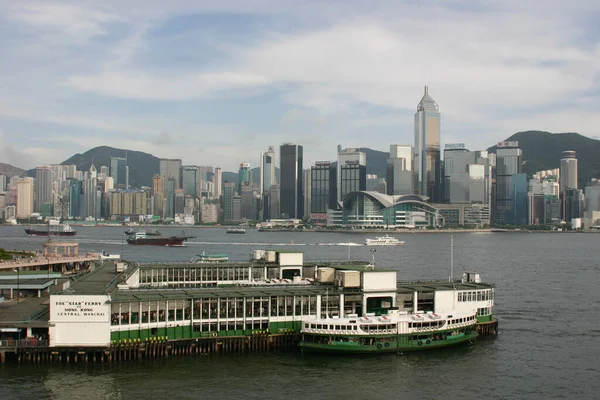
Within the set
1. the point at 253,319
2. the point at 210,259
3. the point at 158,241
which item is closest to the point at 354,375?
the point at 253,319

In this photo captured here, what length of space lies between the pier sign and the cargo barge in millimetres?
47

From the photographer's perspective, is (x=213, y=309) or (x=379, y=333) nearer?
(x=379, y=333)

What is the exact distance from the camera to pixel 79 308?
3297 centimetres

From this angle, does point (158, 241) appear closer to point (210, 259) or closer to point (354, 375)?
point (210, 259)

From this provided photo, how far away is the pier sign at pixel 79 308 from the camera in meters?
32.8

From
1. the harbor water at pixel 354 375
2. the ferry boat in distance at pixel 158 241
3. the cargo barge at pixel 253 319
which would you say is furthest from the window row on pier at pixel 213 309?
the ferry boat in distance at pixel 158 241

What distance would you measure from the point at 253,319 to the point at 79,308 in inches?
359

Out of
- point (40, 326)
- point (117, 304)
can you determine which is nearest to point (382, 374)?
point (117, 304)

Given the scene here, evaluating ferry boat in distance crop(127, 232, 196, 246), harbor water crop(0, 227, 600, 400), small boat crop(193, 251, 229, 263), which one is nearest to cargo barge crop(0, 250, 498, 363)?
harbor water crop(0, 227, 600, 400)

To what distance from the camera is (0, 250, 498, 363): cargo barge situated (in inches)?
1302

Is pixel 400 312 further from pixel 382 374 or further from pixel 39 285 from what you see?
pixel 39 285

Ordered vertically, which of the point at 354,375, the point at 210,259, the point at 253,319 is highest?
the point at 210,259

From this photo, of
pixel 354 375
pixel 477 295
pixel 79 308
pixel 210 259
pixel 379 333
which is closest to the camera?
pixel 79 308

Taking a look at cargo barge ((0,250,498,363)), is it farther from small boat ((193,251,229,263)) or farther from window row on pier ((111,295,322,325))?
small boat ((193,251,229,263))
